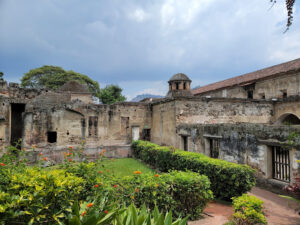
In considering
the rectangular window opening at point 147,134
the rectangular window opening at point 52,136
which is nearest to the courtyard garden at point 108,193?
the rectangular window opening at point 147,134

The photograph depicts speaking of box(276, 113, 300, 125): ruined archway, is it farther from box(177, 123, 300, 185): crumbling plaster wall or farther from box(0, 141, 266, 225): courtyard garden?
box(0, 141, 266, 225): courtyard garden

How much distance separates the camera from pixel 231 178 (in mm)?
6289

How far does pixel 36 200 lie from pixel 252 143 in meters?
8.18

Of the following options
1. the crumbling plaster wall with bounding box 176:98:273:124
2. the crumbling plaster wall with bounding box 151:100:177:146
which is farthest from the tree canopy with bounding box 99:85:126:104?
the crumbling plaster wall with bounding box 176:98:273:124

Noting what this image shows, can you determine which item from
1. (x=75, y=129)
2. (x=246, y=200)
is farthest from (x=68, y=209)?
(x=75, y=129)

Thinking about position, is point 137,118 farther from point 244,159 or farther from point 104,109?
point 244,159

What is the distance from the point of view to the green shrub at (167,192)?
457 centimetres

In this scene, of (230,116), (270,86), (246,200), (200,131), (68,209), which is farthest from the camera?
(270,86)

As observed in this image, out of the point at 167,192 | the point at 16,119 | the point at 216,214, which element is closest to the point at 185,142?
the point at 216,214

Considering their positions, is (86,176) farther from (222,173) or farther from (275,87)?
(275,87)

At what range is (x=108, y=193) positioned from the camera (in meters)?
4.21

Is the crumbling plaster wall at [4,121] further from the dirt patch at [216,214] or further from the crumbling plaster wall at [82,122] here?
the dirt patch at [216,214]

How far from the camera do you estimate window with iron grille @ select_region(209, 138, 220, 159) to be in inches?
414

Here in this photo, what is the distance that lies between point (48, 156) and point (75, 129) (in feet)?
12.4
